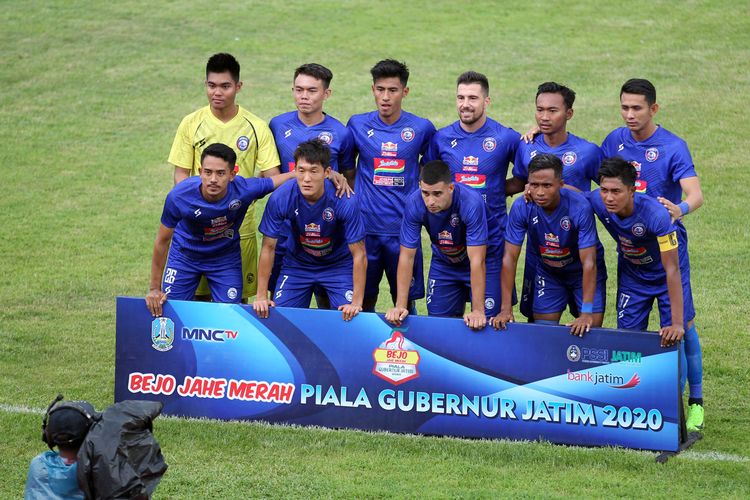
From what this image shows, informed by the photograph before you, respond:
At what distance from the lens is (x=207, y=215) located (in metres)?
9.18

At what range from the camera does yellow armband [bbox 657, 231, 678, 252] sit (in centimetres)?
846

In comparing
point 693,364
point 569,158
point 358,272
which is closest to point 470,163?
point 569,158

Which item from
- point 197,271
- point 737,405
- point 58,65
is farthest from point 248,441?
point 58,65

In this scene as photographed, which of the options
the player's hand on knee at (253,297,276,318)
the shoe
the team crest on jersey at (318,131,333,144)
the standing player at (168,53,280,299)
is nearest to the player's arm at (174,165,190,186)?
the standing player at (168,53,280,299)

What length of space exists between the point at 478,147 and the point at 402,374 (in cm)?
195

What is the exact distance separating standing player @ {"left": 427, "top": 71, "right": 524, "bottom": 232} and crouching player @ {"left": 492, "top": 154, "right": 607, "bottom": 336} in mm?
670

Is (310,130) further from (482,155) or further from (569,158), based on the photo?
(569,158)

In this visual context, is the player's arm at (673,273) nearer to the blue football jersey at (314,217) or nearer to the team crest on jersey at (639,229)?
the team crest on jersey at (639,229)

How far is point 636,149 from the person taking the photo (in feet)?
30.1

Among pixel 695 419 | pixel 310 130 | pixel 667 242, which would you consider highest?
pixel 310 130

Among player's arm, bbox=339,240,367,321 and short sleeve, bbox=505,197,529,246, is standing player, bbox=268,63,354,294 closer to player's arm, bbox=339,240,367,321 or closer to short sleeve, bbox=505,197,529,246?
player's arm, bbox=339,240,367,321

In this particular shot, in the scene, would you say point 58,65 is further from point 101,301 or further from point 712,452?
point 712,452

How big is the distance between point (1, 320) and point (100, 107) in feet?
28.3

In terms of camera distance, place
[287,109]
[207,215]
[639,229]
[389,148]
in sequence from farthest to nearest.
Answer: [287,109], [389,148], [207,215], [639,229]
